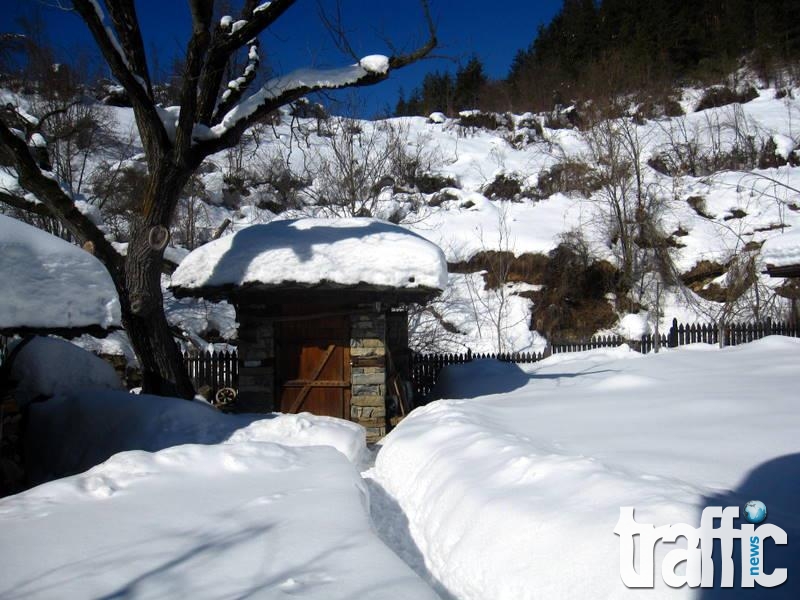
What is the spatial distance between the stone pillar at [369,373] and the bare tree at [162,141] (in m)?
2.65

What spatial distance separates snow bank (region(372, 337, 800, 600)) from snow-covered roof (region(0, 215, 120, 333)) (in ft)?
11.5

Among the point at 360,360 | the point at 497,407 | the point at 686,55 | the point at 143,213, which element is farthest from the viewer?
the point at 686,55

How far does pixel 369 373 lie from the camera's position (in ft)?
28.1

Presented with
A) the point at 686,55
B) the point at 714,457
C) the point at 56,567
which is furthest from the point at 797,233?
the point at 686,55

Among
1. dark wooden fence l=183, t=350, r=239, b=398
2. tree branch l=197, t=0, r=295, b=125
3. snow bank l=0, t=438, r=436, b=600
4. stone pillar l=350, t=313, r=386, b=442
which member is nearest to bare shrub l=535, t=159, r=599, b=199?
dark wooden fence l=183, t=350, r=239, b=398

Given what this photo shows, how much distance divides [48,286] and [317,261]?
393 cm

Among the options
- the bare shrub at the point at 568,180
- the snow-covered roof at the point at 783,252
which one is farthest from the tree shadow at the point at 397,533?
the bare shrub at the point at 568,180

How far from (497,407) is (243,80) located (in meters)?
6.84

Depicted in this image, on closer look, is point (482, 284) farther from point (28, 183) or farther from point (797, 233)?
point (28, 183)

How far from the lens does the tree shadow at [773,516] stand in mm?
2416

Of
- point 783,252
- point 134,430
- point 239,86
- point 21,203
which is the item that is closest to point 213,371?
point 21,203

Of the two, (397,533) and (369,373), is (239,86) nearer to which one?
(369,373)

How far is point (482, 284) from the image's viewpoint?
20.3m

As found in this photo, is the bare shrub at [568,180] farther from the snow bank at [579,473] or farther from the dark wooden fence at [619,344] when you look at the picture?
the snow bank at [579,473]
